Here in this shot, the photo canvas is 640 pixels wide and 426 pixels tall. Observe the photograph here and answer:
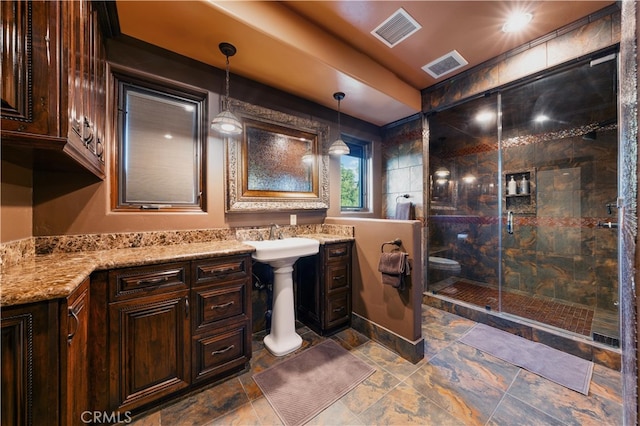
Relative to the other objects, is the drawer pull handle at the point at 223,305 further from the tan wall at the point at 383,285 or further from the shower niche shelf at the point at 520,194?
the shower niche shelf at the point at 520,194

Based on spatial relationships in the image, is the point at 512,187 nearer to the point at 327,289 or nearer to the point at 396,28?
the point at 396,28

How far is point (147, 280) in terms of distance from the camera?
52.6 inches

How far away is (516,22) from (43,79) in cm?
308

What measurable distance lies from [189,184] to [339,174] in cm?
175

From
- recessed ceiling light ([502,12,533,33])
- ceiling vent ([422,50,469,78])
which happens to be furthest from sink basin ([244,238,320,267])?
recessed ceiling light ([502,12,533,33])

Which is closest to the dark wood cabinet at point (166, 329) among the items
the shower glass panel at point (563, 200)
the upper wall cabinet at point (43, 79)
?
the upper wall cabinet at point (43, 79)

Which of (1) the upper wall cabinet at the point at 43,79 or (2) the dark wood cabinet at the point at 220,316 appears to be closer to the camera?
(1) the upper wall cabinet at the point at 43,79

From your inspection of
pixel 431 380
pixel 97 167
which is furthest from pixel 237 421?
pixel 97 167

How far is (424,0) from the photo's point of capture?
1658mm

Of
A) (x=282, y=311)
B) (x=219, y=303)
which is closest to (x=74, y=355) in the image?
(x=219, y=303)

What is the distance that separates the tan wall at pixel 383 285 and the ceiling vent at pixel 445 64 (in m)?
1.77

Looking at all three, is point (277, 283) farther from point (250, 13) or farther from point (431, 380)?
point (250, 13)

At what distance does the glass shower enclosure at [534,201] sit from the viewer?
98.6 inches

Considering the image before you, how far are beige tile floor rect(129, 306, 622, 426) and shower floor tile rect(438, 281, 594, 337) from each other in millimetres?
613
